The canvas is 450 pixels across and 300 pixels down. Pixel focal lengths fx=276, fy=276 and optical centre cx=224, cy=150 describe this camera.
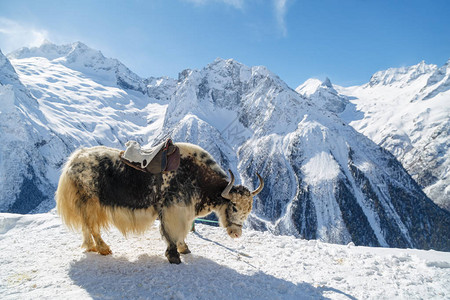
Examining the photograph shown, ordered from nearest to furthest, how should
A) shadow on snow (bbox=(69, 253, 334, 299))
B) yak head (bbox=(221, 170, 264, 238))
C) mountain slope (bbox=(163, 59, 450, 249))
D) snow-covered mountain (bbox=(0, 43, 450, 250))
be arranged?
shadow on snow (bbox=(69, 253, 334, 299)), yak head (bbox=(221, 170, 264, 238)), mountain slope (bbox=(163, 59, 450, 249)), snow-covered mountain (bbox=(0, 43, 450, 250))

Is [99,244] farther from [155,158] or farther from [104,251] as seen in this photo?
[155,158]

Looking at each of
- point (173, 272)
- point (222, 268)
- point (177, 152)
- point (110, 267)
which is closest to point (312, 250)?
point (222, 268)

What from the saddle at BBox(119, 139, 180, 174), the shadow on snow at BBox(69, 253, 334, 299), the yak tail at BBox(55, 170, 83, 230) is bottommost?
the shadow on snow at BBox(69, 253, 334, 299)

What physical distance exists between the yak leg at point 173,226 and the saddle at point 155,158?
734 mm

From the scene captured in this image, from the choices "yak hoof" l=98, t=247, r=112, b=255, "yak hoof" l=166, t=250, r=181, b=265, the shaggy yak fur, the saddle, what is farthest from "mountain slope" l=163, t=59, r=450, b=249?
the saddle

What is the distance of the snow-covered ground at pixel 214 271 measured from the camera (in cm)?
397

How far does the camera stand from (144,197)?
4977mm

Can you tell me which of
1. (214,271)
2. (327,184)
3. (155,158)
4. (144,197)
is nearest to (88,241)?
(144,197)

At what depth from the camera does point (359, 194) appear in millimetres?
118875

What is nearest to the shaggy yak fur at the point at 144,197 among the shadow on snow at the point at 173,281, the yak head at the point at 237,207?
the yak head at the point at 237,207

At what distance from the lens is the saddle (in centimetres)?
491

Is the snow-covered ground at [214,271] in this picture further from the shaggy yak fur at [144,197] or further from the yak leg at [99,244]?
the shaggy yak fur at [144,197]

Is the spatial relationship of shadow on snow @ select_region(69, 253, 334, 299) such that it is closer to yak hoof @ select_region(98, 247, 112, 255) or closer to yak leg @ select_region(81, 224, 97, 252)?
yak hoof @ select_region(98, 247, 112, 255)

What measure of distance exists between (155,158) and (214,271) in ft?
7.30
